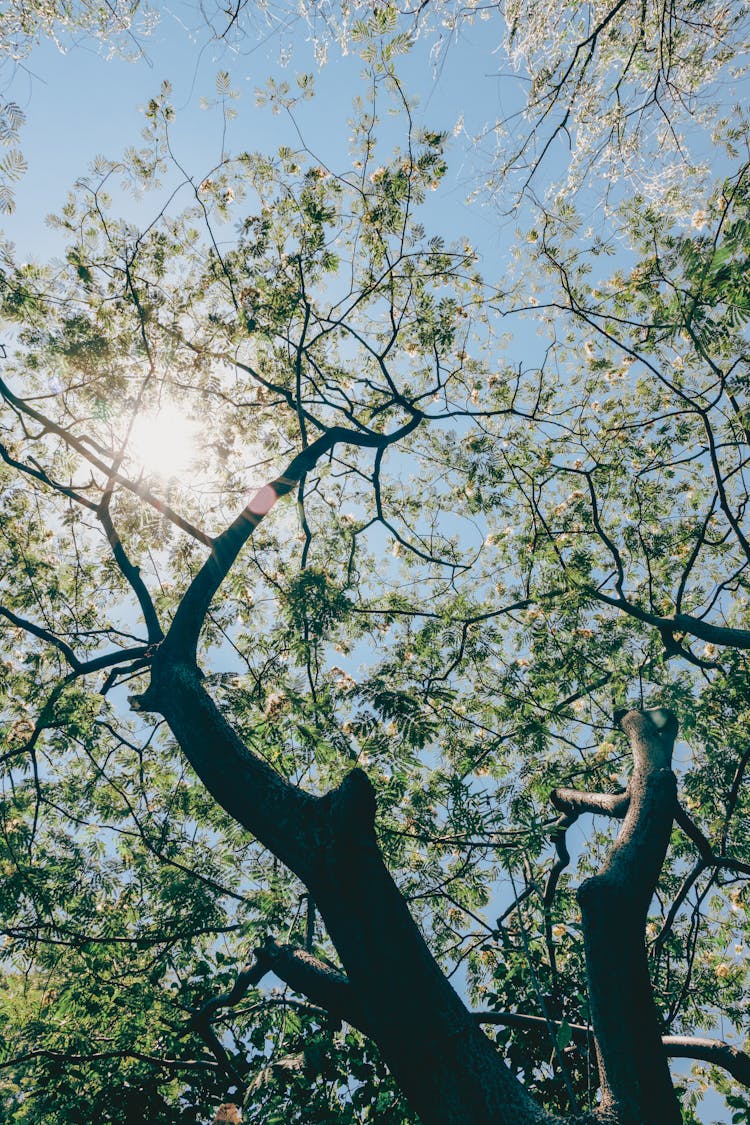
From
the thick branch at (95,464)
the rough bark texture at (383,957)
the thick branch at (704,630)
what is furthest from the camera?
the thick branch at (95,464)

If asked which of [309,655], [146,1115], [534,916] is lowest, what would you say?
[146,1115]

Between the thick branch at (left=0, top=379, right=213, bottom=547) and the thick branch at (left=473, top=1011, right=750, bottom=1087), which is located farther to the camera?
Result: the thick branch at (left=0, top=379, right=213, bottom=547)

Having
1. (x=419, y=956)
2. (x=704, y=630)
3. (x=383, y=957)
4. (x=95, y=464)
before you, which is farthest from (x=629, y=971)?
(x=95, y=464)

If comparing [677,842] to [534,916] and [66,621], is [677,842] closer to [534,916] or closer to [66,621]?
[534,916]

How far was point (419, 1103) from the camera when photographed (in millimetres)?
2279

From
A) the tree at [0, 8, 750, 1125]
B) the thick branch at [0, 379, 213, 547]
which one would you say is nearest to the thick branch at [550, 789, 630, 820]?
the tree at [0, 8, 750, 1125]

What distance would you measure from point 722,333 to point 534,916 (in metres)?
5.99

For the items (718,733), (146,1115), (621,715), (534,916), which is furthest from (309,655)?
(718,733)

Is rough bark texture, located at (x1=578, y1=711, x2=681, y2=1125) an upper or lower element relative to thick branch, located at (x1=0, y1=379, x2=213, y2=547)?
lower

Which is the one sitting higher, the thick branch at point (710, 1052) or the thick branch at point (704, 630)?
the thick branch at point (704, 630)

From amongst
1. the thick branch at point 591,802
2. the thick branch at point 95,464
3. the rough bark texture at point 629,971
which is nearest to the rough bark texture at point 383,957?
the rough bark texture at point 629,971

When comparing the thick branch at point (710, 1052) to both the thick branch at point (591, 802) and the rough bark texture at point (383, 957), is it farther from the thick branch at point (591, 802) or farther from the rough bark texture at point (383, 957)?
the thick branch at point (591, 802)

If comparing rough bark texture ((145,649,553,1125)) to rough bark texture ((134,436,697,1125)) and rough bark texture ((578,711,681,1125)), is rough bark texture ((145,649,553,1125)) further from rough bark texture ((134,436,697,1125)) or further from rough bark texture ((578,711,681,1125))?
rough bark texture ((578,711,681,1125))

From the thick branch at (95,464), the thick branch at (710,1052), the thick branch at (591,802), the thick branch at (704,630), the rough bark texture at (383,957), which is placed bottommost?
the rough bark texture at (383,957)
